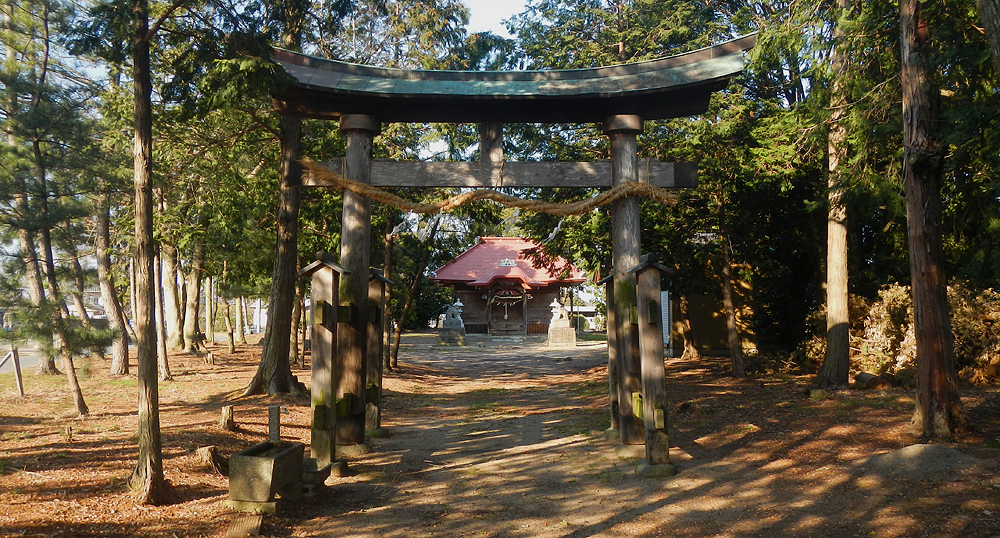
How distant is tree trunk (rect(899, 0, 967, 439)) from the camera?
798 cm

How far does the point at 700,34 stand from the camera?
749 inches

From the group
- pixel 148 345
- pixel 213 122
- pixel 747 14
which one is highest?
pixel 747 14

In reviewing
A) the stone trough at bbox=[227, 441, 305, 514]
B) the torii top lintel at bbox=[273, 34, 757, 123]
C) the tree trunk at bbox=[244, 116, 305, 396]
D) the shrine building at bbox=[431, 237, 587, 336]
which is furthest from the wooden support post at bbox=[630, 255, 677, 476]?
the shrine building at bbox=[431, 237, 587, 336]

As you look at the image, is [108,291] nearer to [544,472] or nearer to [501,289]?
[544,472]

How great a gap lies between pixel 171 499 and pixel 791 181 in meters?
13.8

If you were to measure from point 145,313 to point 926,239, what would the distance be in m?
9.00

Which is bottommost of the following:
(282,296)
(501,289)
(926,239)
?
(282,296)

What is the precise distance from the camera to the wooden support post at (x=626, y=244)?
8359mm

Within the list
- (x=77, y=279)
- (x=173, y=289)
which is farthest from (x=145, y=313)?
(x=173, y=289)

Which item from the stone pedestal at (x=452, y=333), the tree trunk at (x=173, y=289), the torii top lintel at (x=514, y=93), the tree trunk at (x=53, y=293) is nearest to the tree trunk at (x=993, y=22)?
the torii top lintel at (x=514, y=93)

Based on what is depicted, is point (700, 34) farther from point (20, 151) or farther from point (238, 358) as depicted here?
point (238, 358)

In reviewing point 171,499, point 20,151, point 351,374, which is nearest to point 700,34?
point 351,374

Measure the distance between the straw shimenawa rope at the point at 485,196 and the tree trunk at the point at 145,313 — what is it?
2234 millimetres

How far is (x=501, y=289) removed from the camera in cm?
3978
